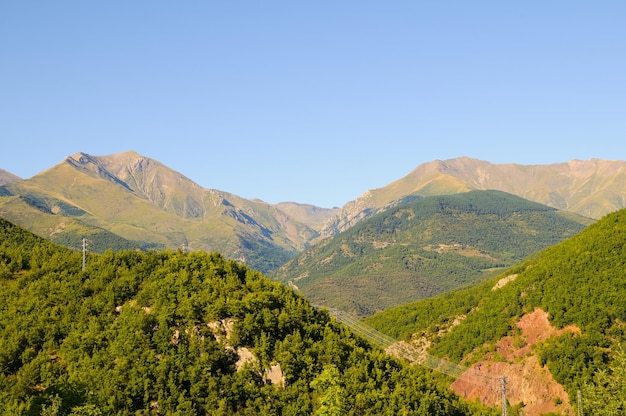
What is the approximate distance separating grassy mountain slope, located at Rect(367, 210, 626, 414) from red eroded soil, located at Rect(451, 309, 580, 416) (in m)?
0.66

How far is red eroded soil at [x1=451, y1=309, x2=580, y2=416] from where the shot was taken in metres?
125

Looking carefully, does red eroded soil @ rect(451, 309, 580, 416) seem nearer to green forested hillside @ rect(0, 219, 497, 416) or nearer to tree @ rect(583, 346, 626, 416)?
tree @ rect(583, 346, 626, 416)

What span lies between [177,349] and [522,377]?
3133 inches

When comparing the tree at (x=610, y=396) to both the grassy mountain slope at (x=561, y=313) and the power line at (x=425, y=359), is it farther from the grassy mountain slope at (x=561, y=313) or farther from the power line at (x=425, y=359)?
Result: the power line at (x=425, y=359)

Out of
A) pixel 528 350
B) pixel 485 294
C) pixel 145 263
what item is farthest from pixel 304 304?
pixel 485 294

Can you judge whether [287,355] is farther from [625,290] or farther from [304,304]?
[625,290]

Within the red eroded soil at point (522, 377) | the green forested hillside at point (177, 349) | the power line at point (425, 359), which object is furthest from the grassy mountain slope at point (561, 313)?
the green forested hillside at point (177, 349)

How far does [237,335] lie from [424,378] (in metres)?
31.4

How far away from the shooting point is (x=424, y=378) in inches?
3816

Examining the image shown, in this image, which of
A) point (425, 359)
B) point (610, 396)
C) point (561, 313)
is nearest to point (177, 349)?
point (610, 396)

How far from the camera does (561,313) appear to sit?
13675 centimetres

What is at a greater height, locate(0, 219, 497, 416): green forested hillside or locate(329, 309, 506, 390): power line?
locate(0, 219, 497, 416): green forested hillside

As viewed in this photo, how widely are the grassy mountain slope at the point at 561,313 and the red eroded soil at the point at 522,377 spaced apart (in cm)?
66

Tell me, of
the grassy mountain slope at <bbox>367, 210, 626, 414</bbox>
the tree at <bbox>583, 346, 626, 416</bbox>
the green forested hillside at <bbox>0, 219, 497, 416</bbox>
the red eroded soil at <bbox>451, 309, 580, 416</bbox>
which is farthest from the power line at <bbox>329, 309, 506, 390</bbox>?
the green forested hillside at <bbox>0, 219, 497, 416</bbox>
